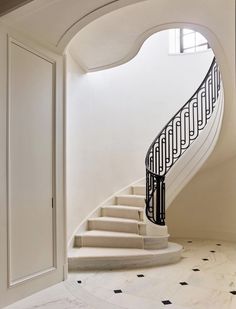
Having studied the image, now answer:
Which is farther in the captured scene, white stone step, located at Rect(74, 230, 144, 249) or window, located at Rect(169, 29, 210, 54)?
window, located at Rect(169, 29, 210, 54)

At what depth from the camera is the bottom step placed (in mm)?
3688

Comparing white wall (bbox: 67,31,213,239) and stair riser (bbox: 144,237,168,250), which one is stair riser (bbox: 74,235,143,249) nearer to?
stair riser (bbox: 144,237,168,250)

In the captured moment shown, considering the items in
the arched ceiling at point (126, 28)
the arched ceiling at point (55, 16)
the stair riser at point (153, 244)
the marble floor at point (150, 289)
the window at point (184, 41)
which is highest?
the window at point (184, 41)

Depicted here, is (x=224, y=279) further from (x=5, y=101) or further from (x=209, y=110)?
(x=5, y=101)

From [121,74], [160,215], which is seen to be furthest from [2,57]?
[121,74]

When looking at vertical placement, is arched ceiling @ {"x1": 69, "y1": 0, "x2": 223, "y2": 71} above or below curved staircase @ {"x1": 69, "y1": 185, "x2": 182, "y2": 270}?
above

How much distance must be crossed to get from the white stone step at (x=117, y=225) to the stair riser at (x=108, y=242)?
230 millimetres

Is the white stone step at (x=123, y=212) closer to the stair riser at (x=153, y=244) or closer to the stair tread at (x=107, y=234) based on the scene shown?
the stair tread at (x=107, y=234)

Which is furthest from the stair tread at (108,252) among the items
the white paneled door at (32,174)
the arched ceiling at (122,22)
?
the arched ceiling at (122,22)

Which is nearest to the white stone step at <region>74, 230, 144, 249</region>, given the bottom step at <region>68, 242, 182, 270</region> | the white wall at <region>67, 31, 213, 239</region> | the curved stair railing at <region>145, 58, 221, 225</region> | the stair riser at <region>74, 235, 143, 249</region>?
the stair riser at <region>74, 235, 143, 249</region>

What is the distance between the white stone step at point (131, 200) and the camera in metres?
5.09

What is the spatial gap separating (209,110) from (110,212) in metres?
2.46

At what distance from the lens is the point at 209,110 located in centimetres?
497

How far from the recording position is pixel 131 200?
5168 mm
